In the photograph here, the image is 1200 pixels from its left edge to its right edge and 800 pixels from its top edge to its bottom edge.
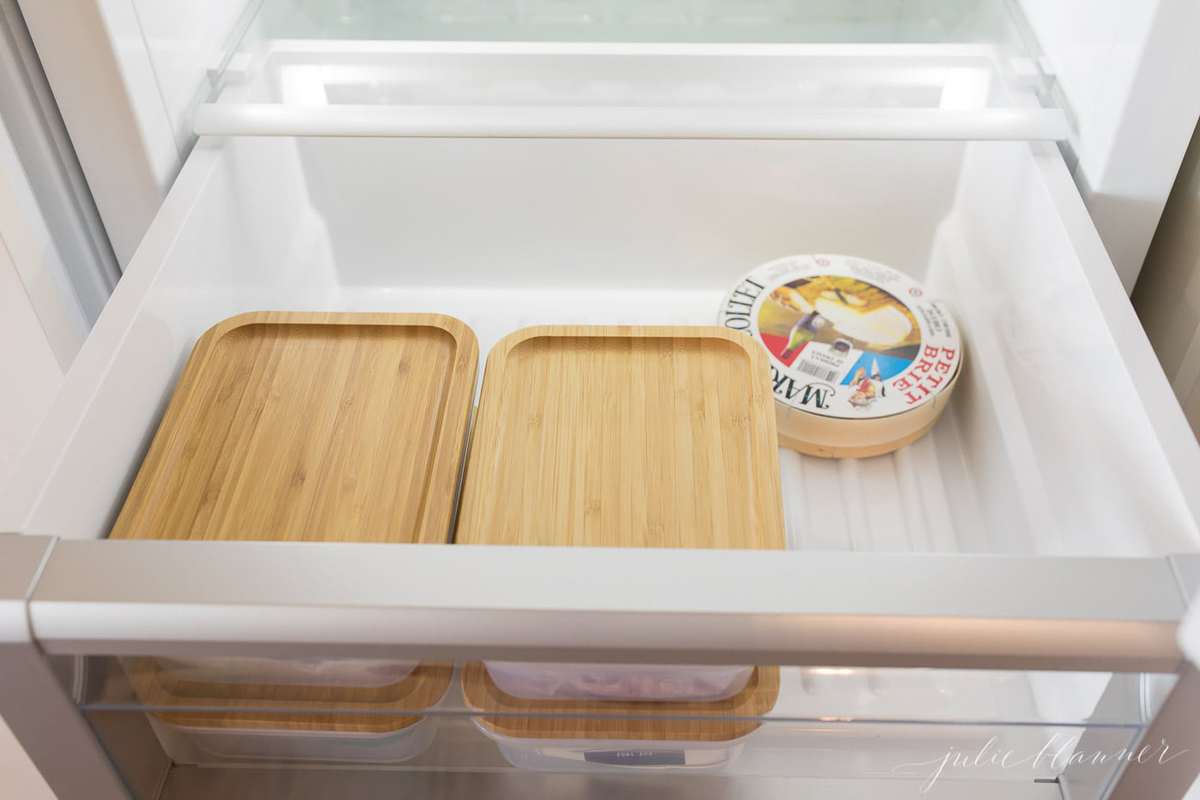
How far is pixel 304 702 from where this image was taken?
0.72 m

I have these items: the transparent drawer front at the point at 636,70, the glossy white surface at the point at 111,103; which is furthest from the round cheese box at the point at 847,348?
the glossy white surface at the point at 111,103

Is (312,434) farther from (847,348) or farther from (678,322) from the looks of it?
(847,348)

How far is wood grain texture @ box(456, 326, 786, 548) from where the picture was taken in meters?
0.81

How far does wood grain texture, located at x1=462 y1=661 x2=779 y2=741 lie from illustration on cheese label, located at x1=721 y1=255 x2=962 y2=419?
1.09 feet

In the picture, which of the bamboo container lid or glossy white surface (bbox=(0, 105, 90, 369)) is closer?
the bamboo container lid

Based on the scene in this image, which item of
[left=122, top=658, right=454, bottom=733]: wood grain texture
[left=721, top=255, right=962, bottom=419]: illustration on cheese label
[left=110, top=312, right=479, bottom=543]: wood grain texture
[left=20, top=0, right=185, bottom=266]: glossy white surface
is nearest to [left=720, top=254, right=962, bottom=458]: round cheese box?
[left=721, top=255, right=962, bottom=419]: illustration on cheese label

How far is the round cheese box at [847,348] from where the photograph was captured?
0.99 m

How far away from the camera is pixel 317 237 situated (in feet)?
3.68

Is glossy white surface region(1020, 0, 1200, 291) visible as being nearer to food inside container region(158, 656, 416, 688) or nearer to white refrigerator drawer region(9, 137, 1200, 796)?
white refrigerator drawer region(9, 137, 1200, 796)

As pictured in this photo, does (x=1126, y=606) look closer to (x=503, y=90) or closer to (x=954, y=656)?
(x=954, y=656)

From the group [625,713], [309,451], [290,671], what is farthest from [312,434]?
[625,713]

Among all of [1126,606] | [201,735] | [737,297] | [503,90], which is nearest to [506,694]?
[201,735]

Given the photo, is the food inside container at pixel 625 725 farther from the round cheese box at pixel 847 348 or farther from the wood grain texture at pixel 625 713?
the round cheese box at pixel 847 348

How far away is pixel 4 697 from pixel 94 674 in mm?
56
